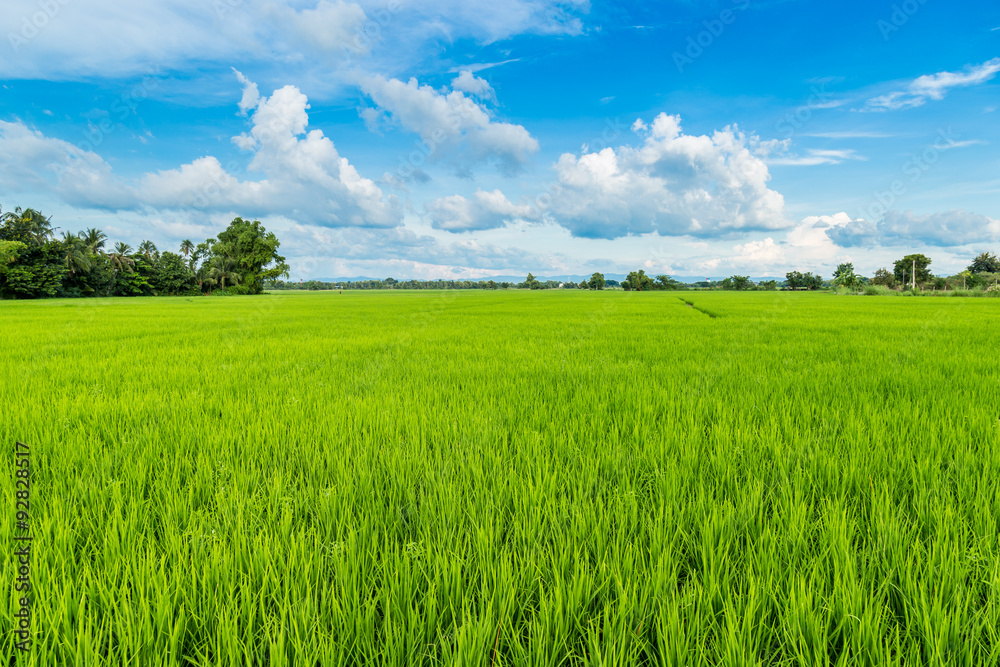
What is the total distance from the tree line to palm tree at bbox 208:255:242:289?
0.15 meters

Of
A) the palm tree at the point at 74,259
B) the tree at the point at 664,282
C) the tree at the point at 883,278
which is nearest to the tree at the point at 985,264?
the tree at the point at 883,278

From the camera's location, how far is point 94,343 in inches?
348

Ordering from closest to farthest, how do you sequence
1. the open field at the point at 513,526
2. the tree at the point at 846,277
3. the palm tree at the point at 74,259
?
the open field at the point at 513,526, the palm tree at the point at 74,259, the tree at the point at 846,277

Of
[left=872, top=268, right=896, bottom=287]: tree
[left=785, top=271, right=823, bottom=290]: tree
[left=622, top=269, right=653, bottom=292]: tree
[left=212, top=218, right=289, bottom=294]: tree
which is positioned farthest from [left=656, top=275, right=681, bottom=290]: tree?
[left=212, top=218, right=289, bottom=294]: tree

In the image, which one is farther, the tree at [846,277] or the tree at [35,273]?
the tree at [846,277]

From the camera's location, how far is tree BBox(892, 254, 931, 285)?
92.8 metres

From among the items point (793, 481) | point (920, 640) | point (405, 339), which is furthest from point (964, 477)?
point (405, 339)

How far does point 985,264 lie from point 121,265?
614ft

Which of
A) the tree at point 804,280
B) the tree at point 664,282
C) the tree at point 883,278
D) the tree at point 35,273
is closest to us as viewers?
the tree at point 35,273

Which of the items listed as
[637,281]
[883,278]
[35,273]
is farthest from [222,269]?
[883,278]

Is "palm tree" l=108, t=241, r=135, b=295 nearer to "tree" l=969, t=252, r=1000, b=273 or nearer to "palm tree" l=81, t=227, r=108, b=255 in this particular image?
"palm tree" l=81, t=227, r=108, b=255

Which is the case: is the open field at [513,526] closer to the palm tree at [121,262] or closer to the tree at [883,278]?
the palm tree at [121,262]

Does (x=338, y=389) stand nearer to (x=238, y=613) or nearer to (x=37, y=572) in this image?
(x=37, y=572)

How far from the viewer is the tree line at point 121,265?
4712 centimetres
